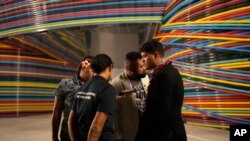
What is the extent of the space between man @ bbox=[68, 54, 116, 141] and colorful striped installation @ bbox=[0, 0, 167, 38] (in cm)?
461

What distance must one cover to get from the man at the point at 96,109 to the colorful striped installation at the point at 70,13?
4612 mm

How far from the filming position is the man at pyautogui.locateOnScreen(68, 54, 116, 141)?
6.76 feet

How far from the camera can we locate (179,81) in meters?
2.20

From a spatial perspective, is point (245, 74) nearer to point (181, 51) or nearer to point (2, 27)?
point (181, 51)

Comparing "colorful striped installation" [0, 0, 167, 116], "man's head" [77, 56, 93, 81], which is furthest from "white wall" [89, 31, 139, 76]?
"man's head" [77, 56, 93, 81]

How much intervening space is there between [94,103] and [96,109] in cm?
4

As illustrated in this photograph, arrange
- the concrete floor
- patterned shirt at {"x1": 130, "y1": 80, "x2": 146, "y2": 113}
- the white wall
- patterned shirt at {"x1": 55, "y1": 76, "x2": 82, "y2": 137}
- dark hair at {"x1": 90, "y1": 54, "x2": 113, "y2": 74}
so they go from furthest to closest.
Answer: the white wall, the concrete floor, patterned shirt at {"x1": 130, "y1": 80, "x2": 146, "y2": 113}, patterned shirt at {"x1": 55, "y1": 76, "x2": 82, "y2": 137}, dark hair at {"x1": 90, "y1": 54, "x2": 113, "y2": 74}

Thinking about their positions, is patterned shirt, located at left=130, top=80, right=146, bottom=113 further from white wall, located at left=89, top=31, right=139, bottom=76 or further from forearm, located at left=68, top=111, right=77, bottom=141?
white wall, located at left=89, top=31, right=139, bottom=76

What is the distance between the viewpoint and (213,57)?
5.49 meters

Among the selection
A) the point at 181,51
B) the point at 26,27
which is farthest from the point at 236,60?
the point at 26,27

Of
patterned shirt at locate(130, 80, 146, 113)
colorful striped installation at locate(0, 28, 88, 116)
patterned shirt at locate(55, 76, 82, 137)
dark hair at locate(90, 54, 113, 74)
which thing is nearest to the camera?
dark hair at locate(90, 54, 113, 74)

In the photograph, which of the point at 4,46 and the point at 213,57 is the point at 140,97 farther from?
the point at 4,46

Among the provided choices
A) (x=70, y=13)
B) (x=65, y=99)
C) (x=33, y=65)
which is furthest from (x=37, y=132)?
(x=65, y=99)

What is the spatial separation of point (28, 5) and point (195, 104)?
4.15 metres
